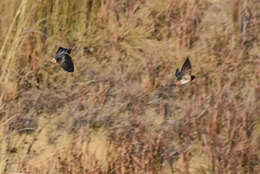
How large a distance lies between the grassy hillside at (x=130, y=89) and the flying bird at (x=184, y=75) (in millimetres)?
54

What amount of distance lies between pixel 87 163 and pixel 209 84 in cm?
90

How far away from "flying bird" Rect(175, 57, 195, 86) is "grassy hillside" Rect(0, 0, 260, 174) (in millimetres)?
54

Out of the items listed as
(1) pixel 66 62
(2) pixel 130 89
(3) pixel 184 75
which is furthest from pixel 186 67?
(1) pixel 66 62

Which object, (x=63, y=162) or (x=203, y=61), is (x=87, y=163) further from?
(x=203, y=61)

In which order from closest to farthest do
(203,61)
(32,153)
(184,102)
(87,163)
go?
(87,163)
(32,153)
(184,102)
(203,61)

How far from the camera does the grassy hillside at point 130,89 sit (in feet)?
7.28

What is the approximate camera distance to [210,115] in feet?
7.98

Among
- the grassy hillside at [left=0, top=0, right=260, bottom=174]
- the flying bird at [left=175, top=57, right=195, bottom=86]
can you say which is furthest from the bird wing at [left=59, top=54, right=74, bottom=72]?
the flying bird at [left=175, top=57, right=195, bottom=86]

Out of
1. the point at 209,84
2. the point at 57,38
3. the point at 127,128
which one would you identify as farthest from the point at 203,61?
the point at 57,38

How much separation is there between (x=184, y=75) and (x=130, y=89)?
12.6 inches

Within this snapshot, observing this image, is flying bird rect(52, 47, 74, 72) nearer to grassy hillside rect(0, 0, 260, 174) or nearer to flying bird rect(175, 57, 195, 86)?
grassy hillside rect(0, 0, 260, 174)

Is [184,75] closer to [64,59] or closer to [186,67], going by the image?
[186,67]

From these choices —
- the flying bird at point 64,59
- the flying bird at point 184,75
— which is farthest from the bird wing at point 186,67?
the flying bird at point 64,59

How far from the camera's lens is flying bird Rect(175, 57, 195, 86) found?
2596mm
